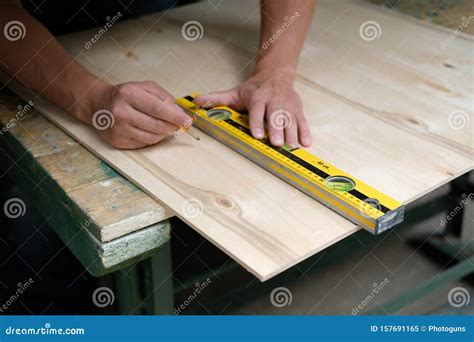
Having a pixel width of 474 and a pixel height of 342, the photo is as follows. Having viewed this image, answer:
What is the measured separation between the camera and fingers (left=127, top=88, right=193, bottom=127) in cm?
151

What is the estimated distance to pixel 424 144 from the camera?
164 cm

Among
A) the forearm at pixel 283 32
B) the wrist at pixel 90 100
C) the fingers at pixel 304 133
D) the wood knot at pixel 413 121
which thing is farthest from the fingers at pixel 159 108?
the wood knot at pixel 413 121

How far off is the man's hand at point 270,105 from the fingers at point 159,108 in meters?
0.18

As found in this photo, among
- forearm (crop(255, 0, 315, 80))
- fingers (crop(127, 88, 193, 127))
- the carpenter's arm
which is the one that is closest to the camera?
fingers (crop(127, 88, 193, 127))

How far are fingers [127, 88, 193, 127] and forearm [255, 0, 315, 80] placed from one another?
1.34 ft

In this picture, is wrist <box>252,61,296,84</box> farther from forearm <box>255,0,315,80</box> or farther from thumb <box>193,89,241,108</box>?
thumb <box>193,89,241,108</box>

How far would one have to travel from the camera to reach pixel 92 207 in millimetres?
1398

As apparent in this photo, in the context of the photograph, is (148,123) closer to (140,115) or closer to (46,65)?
(140,115)

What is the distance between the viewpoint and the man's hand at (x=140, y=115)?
1521 mm

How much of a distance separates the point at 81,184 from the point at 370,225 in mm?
594

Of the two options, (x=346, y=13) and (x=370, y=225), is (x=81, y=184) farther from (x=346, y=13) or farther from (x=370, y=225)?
(x=346, y=13)

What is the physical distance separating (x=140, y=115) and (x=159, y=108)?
2.2 inches

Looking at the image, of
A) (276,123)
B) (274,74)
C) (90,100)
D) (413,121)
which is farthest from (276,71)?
(90,100)

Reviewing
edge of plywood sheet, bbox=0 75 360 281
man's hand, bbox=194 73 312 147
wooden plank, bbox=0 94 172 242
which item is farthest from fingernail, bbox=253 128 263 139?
wooden plank, bbox=0 94 172 242
